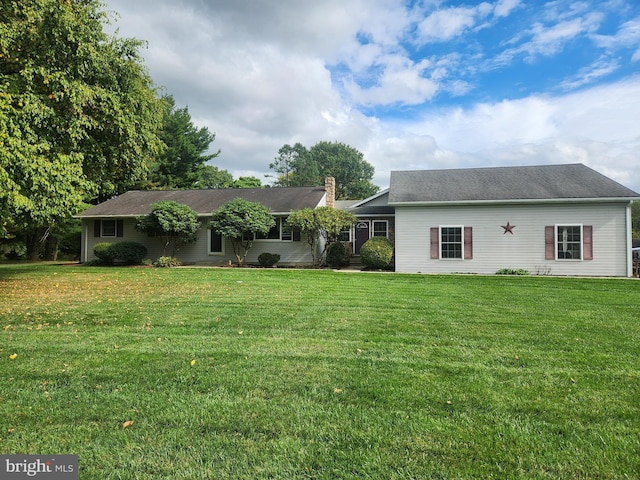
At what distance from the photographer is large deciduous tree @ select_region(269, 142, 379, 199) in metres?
50.4

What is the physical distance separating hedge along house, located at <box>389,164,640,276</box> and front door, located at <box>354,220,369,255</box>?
A: 3202 millimetres

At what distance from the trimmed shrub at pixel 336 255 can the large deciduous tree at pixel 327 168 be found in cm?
3314

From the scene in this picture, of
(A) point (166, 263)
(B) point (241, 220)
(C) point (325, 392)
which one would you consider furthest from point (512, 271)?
(A) point (166, 263)

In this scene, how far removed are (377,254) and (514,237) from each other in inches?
210

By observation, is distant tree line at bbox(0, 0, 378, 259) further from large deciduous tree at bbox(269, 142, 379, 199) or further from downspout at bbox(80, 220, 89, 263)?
large deciduous tree at bbox(269, 142, 379, 199)

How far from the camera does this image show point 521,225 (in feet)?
47.1

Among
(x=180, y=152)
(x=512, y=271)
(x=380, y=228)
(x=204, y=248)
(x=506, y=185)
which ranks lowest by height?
(x=512, y=271)

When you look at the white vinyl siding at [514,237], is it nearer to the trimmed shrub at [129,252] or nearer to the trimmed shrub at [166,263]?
the trimmed shrub at [166,263]

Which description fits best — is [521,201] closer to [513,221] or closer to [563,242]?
[513,221]

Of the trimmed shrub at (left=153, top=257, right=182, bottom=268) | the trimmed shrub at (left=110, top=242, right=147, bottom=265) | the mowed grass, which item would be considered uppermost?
the trimmed shrub at (left=110, top=242, right=147, bottom=265)

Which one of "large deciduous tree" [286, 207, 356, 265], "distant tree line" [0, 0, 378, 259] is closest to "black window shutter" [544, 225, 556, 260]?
"large deciduous tree" [286, 207, 356, 265]

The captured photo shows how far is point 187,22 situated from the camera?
36.6ft

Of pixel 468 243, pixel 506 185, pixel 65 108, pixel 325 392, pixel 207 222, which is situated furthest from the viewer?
pixel 207 222

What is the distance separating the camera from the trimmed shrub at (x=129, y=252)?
57.9 ft
